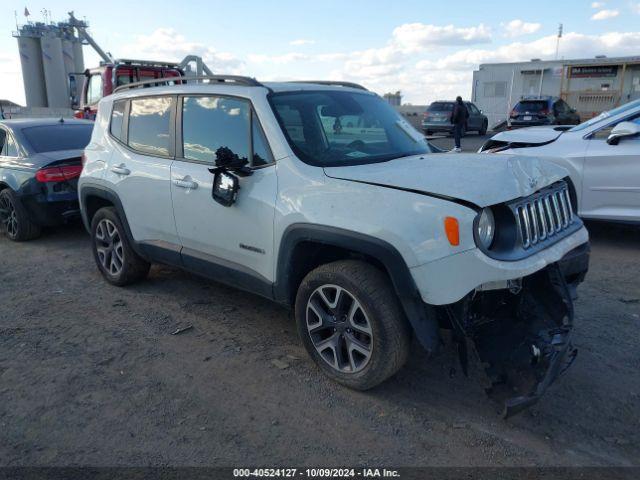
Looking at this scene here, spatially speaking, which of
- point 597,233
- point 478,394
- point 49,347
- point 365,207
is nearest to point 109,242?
point 49,347

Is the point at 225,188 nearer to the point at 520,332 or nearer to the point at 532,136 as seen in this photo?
the point at 520,332

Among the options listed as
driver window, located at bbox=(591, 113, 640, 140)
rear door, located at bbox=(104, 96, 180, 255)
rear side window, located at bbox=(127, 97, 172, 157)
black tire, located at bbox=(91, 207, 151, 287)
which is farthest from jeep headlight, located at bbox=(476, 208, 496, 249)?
driver window, located at bbox=(591, 113, 640, 140)

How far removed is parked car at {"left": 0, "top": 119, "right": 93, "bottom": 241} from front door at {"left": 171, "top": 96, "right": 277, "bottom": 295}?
322 cm

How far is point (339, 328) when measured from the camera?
10.7ft

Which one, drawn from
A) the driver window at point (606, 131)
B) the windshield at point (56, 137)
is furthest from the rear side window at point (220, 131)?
the driver window at point (606, 131)

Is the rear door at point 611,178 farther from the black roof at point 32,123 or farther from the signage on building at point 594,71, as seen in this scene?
the signage on building at point 594,71

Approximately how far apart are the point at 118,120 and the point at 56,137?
2.82 meters

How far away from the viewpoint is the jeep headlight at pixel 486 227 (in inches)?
110

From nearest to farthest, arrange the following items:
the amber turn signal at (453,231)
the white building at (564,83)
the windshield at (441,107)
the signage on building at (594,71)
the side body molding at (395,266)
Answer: the amber turn signal at (453,231), the side body molding at (395,266), the windshield at (441,107), the white building at (564,83), the signage on building at (594,71)

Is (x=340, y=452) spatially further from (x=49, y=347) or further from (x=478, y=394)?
(x=49, y=347)

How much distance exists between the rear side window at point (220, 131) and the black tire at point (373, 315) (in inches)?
36.3

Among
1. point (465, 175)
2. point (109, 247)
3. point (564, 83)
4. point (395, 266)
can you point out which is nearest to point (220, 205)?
point (395, 266)

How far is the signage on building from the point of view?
90.4 feet

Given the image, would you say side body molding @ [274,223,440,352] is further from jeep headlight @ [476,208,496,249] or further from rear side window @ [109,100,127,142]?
rear side window @ [109,100,127,142]
